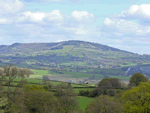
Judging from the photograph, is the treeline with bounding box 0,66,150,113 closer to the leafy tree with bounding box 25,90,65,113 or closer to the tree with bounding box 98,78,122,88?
the leafy tree with bounding box 25,90,65,113

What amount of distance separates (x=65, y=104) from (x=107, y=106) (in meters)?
14.9

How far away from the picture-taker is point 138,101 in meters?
41.8

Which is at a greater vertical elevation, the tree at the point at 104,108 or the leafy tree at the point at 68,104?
the tree at the point at 104,108

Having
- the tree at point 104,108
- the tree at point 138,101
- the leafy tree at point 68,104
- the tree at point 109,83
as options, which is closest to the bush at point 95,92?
the tree at point 109,83

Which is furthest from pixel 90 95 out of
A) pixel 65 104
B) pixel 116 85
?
pixel 65 104

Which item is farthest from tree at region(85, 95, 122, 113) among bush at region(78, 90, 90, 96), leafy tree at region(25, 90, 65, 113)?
bush at region(78, 90, 90, 96)

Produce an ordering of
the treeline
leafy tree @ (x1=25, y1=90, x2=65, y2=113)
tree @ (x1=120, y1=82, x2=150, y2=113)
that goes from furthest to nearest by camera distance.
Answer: leafy tree @ (x1=25, y1=90, x2=65, y2=113), the treeline, tree @ (x1=120, y1=82, x2=150, y2=113)

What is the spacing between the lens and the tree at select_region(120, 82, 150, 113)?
4000cm

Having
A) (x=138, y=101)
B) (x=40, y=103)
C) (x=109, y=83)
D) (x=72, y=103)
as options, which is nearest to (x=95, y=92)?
(x=109, y=83)

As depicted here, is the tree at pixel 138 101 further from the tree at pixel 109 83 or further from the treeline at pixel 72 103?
the tree at pixel 109 83

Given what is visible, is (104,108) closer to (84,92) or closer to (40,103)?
(40,103)

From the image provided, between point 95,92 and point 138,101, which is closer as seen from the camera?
point 138,101

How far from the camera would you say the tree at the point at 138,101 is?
4000 cm

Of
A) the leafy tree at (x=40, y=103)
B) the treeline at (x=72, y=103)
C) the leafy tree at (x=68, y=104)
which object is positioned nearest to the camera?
the treeline at (x=72, y=103)
